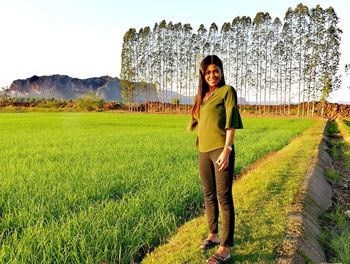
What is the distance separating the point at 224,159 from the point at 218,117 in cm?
38

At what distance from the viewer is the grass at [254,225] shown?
305cm

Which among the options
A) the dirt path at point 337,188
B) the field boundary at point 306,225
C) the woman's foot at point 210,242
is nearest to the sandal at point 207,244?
the woman's foot at point 210,242

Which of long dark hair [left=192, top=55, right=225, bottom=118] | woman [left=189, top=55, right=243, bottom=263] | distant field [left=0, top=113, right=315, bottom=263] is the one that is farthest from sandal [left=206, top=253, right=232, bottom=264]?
long dark hair [left=192, top=55, right=225, bottom=118]

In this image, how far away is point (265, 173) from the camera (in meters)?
6.43

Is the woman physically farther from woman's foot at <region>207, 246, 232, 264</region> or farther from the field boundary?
the field boundary

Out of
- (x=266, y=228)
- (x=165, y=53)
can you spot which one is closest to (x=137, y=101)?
(x=165, y=53)

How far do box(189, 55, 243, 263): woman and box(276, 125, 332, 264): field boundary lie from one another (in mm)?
618

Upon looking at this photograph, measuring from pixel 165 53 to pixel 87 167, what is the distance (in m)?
46.1

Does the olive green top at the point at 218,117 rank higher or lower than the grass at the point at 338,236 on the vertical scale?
higher

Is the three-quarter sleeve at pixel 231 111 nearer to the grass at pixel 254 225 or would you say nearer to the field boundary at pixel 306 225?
the grass at pixel 254 225

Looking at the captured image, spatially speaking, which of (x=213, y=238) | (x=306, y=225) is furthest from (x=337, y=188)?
(x=213, y=238)

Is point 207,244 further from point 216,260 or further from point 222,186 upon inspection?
point 222,186

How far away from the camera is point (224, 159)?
109 inches

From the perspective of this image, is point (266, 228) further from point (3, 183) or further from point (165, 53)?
point (165, 53)
